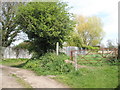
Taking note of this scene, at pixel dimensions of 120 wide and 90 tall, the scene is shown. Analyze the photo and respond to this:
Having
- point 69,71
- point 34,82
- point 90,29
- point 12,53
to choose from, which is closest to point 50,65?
point 69,71

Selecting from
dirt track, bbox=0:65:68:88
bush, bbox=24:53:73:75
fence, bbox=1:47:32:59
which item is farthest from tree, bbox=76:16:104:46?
dirt track, bbox=0:65:68:88

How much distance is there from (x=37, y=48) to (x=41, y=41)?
0.70 m

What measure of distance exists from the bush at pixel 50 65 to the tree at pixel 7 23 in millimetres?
9020

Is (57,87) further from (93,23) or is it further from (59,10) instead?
(93,23)

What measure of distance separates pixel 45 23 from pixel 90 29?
22069mm

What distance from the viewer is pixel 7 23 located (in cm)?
1872

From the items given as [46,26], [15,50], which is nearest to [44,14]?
[46,26]

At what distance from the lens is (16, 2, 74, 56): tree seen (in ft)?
35.2

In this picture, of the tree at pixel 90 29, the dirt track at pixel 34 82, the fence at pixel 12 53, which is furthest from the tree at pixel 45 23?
the tree at pixel 90 29

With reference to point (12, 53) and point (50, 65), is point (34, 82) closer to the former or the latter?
point (50, 65)

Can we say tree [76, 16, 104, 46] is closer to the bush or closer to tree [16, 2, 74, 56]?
tree [16, 2, 74, 56]

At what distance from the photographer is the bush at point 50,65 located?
855 cm

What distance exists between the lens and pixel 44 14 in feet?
36.0

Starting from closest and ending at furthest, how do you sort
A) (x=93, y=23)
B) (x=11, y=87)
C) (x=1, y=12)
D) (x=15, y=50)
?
(x=11, y=87)
(x=1, y=12)
(x=15, y=50)
(x=93, y=23)
